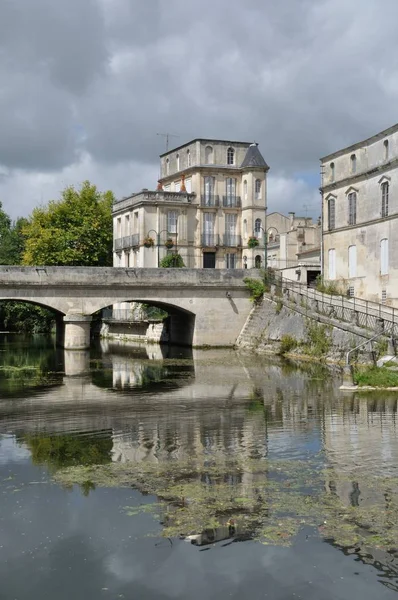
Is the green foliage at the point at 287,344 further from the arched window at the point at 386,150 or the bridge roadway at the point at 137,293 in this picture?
the arched window at the point at 386,150

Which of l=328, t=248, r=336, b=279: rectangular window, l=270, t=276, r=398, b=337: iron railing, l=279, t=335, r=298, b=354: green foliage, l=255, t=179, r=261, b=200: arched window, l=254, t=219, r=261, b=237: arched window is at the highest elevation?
l=255, t=179, r=261, b=200: arched window

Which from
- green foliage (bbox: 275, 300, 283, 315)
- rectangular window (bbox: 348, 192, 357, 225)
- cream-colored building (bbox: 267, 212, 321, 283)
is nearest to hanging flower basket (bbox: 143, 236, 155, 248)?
cream-colored building (bbox: 267, 212, 321, 283)

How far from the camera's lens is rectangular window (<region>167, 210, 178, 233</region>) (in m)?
55.1

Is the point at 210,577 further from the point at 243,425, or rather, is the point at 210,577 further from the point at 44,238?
the point at 44,238

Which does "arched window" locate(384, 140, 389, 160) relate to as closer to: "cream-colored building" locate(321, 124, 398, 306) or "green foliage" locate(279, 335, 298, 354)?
"cream-colored building" locate(321, 124, 398, 306)

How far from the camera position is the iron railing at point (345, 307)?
31.0 metres

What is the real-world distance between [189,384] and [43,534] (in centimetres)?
1640

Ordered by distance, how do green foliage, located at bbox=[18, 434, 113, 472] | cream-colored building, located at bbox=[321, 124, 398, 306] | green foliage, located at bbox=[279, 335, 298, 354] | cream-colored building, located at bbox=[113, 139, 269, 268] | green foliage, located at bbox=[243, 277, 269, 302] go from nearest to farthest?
1. green foliage, located at bbox=[18, 434, 113, 472]
2. green foliage, located at bbox=[279, 335, 298, 354]
3. cream-colored building, located at bbox=[321, 124, 398, 306]
4. green foliage, located at bbox=[243, 277, 269, 302]
5. cream-colored building, located at bbox=[113, 139, 269, 268]

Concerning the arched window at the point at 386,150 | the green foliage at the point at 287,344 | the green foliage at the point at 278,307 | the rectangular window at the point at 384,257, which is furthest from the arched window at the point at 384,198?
the green foliage at the point at 287,344

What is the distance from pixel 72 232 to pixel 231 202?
1390 centimetres

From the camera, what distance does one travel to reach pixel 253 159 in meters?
56.9

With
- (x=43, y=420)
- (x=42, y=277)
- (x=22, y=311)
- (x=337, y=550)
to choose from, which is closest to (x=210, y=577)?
(x=337, y=550)

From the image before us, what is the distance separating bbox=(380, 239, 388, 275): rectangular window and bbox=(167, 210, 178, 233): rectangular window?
20172 mm

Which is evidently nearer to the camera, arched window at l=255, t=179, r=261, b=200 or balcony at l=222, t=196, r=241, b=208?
arched window at l=255, t=179, r=261, b=200
